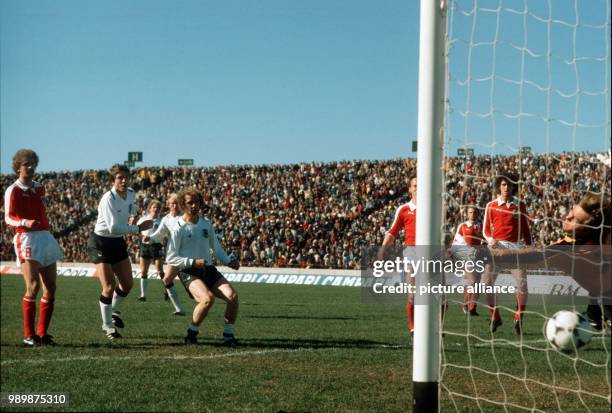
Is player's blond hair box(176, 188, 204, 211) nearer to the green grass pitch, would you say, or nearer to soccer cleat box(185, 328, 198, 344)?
soccer cleat box(185, 328, 198, 344)

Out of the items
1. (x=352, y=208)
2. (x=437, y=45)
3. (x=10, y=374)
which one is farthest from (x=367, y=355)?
(x=352, y=208)

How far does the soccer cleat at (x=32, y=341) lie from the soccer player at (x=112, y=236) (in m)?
0.95

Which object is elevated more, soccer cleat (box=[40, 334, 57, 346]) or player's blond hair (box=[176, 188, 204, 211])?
player's blond hair (box=[176, 188, 204, 211])

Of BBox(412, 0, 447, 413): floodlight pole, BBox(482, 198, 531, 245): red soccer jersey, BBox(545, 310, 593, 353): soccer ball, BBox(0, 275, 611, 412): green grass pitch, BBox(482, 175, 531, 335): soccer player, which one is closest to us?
BBox(412, 0, 447, 413): floodlight pole

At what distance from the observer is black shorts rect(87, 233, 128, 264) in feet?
29.5

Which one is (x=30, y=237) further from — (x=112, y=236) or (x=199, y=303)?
(x=199, y=303)

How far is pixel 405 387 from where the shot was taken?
607cm

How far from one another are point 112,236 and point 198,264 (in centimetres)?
122

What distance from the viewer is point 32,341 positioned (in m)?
8.34

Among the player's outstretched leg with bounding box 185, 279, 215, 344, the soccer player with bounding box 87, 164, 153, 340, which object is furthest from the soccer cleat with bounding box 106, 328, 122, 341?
the player's outstretched leg with bounding box 185, 279, 215, 344

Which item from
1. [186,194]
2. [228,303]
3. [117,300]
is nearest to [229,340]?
[228,303]

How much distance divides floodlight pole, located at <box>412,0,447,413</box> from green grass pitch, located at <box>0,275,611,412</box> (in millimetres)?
500

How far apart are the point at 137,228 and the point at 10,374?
117 inches

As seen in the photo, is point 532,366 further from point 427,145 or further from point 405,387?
point 427,145
